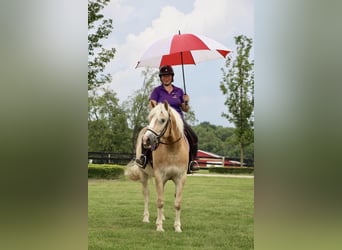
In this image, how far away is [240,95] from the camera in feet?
36.6

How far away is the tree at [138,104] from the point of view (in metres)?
9.47

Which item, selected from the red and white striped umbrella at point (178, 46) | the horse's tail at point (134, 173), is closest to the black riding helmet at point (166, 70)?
the red and white striped umbrella at point (178, 46)

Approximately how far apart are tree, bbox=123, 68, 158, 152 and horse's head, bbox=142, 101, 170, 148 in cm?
434

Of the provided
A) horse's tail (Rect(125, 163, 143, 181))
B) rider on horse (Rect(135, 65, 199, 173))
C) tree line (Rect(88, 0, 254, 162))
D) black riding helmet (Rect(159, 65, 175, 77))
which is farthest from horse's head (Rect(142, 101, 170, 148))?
tree line (Rect(88, 0, 254, 162))

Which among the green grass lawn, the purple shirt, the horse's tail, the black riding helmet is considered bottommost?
the green grass lawn

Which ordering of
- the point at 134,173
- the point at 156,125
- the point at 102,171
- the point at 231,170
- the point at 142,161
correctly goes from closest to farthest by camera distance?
the point at 156,125, the point at 142,161, the point at 134,173, the point at 102,171, the point at 231,170

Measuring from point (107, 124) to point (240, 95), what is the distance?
3591 mm

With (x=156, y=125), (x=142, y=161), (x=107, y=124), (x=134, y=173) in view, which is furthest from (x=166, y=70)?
(x=107, y=124)

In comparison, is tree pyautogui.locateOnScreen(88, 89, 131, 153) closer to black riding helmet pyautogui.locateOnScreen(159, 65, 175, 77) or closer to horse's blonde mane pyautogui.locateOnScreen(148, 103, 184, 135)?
black riding helmet pyautogui.locateOnScreen(159, 65, 175, 77)

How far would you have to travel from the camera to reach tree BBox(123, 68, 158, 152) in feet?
31.1

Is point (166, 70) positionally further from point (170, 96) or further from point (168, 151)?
point (168, 151)
